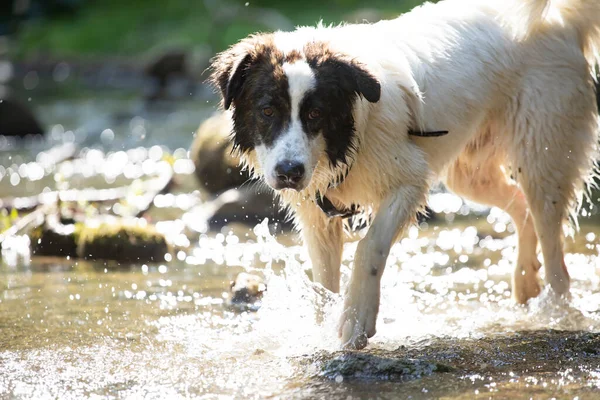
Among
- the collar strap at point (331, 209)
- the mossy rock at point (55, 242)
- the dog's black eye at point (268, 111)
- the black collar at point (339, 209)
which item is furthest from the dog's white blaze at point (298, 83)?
the mossy rock at point (55, 242)

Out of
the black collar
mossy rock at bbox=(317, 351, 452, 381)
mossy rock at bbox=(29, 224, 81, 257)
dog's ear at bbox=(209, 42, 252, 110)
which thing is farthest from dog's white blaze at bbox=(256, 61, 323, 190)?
mossy rock at bbox=(29, 224, 81, 257)

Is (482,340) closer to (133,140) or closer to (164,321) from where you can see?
(164,321)

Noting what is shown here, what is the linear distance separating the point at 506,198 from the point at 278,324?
215 cm

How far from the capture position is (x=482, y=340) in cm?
506

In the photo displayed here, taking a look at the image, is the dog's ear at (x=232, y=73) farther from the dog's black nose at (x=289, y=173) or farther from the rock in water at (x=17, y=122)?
the rock in water at (x=17, y=122)

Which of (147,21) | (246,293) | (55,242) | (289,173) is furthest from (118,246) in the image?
(147,21)

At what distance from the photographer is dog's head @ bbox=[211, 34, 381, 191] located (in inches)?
181

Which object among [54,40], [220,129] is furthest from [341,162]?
[54,40]

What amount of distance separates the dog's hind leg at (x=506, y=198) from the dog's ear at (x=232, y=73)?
6.56 ft

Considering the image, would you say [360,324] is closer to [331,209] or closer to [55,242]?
[331,209]

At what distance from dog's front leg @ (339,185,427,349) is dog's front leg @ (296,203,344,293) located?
60 centimetres

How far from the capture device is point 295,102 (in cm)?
461

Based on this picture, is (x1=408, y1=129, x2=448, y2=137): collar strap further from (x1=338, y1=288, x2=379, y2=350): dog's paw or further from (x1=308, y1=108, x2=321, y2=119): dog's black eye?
(x1=338, y1=288, x2=379, y2=350): dog's paw

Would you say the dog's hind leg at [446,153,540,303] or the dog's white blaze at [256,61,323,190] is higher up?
the dog's white blaze at [256,61,323,190]
